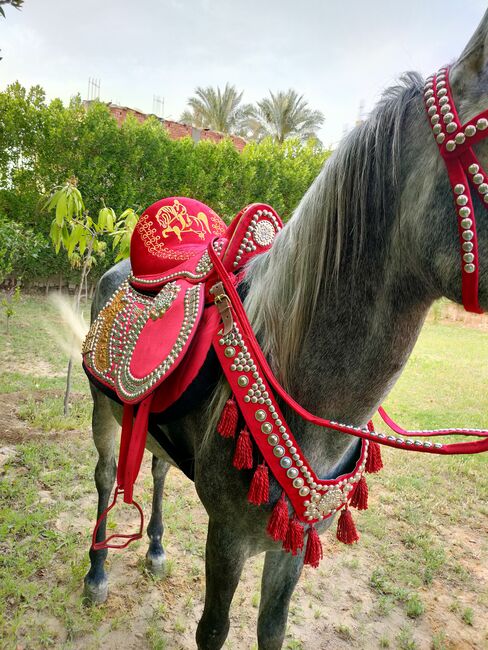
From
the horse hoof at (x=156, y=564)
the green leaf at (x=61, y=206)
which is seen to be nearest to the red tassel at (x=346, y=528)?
the horse hoof at (x=156, y=564)

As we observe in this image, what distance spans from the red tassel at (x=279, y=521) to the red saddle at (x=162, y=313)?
1.25 feet

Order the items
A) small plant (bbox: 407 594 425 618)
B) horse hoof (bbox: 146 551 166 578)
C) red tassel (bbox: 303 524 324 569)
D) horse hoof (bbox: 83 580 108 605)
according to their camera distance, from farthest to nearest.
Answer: horse hoof (bbox: 146 551 166 578) → small plant (bbox: 407 594 425 618) → horse hoof (bbox: 83 580 108 605) → red tassel (bbox: 303 524 324 569)

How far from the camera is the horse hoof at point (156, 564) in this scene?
2.32 m

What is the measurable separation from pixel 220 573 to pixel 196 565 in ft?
4.61

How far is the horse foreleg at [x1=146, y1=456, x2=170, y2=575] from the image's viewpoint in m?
2.33

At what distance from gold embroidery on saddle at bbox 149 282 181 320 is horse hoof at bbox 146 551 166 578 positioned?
161cm

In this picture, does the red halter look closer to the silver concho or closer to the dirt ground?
the silver concho

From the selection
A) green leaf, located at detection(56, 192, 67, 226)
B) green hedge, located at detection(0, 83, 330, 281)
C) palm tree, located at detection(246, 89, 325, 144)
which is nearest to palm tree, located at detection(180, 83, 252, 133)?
palm tree, located at detection(246, 89, 325, 144)

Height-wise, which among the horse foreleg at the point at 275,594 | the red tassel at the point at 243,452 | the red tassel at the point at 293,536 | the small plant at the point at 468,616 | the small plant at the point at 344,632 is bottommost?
the small plant at the point at 344,632

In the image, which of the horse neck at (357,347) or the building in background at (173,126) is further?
A: the building in background at (173,126)

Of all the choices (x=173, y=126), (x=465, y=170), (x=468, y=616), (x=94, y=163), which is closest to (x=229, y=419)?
(x=465, y=170)

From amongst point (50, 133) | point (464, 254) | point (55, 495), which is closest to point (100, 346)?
point (464, 254)

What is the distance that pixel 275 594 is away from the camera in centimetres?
140

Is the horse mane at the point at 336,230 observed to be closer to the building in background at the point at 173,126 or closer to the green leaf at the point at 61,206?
the green leaf at the point at 61,206
